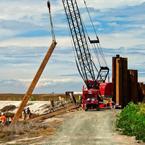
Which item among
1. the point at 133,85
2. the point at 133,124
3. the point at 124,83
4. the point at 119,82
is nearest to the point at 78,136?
the point at 133,124

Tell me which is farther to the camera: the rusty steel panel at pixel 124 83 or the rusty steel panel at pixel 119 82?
the rusty steel panel at pixel 124 83

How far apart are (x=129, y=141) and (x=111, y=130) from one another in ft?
24.0

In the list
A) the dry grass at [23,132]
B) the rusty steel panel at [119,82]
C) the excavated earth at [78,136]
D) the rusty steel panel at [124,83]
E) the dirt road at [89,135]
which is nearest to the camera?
the dirt road at [89,135]

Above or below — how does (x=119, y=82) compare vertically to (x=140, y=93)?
above

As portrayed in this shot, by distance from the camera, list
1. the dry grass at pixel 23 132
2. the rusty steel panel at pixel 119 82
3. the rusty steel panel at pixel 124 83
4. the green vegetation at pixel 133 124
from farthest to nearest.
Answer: the rusty steel panel at pixel 124 83, the rusty steel panel at pixel 119 82, the dry grass at pixel 23 132, the green vegetation at pixel 133 124

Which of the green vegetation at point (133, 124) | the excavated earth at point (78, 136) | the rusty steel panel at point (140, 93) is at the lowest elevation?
the excavated earth at point (78, 136)

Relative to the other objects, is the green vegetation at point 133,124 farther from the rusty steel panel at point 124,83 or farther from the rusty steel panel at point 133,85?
the rusty steel panel at point 133,85

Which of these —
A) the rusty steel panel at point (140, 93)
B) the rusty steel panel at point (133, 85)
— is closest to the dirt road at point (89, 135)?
the rusty steel panel at point (133, 85)

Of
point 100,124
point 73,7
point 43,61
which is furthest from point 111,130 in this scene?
point 73,7

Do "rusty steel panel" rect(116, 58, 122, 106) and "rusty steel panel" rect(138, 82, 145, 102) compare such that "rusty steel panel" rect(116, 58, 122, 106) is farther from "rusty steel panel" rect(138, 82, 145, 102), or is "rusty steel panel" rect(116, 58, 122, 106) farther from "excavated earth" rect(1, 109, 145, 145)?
"excavated earth" rect(1, 109, 145, 145)

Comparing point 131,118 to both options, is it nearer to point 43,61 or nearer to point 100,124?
point 100,124

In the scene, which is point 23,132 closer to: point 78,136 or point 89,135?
point 78,136

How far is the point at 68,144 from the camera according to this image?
30547 mm

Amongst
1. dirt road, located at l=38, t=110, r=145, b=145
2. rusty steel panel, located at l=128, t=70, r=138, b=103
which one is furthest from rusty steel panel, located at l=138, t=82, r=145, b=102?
dirt road, located at l=38, t=110, r=145, b=145
